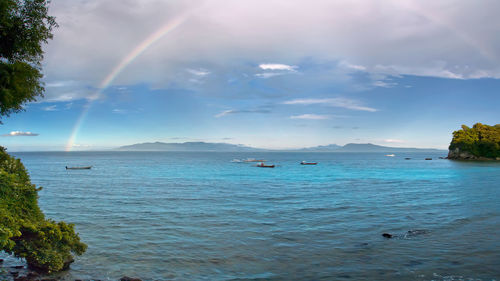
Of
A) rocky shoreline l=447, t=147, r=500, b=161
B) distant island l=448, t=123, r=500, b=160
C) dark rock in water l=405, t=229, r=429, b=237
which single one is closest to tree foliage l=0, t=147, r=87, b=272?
dark rock in water l=405, t=229, r=429, b=237

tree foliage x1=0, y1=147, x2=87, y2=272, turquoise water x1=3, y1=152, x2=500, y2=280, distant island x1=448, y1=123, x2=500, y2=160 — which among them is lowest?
turquoise water x1=3, y1=152, x2=500, y2=280

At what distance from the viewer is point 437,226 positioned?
76.5 feet

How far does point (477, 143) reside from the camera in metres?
147

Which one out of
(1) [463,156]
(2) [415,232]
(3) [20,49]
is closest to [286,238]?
(2) [415,232]

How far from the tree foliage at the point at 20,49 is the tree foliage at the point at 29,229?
2614 mm

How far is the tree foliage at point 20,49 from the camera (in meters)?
14.2

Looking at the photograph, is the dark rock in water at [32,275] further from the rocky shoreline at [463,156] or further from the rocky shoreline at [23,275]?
the rocky shoreline at [463,156]

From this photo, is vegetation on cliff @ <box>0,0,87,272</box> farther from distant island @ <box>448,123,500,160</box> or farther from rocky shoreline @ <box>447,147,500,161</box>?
rocky shoreline @ <box>447,147,500,161</box>

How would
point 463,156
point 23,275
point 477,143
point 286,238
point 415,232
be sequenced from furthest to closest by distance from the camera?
point 463,156
point 477,143
point 415,232
point 286,238
point 23,275

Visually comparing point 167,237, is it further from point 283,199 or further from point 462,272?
point 283,199

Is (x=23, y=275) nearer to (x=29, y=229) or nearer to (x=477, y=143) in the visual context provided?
(x=29, y=229)

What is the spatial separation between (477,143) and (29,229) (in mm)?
176305

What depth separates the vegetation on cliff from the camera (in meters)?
13.3

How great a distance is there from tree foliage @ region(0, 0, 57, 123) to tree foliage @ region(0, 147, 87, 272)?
2.61 meters
